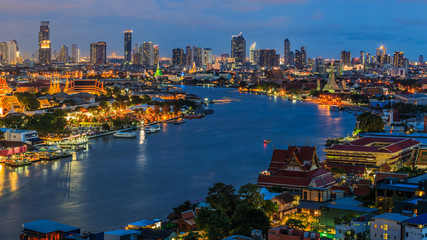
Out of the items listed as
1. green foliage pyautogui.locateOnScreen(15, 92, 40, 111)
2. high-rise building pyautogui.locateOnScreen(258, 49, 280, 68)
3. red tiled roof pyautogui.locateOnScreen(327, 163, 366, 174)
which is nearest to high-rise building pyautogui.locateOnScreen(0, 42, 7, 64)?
high-rise building pyautogui.locateOnScreen(258, 49, 280, 68)

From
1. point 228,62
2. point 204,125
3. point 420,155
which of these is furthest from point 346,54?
point 420,155

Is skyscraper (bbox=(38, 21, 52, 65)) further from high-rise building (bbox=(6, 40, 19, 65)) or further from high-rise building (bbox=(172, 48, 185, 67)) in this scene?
high-rise building (bbox=(172, 48, 185, 67))

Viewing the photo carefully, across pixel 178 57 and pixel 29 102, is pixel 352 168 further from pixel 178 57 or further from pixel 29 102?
pixel 178 57

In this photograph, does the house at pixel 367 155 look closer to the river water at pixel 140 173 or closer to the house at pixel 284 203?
the river water at pixel 140 173

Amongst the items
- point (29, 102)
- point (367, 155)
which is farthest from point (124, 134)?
point (367, 155)

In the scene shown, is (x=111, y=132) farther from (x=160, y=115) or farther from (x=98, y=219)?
(x=98, y=219)
